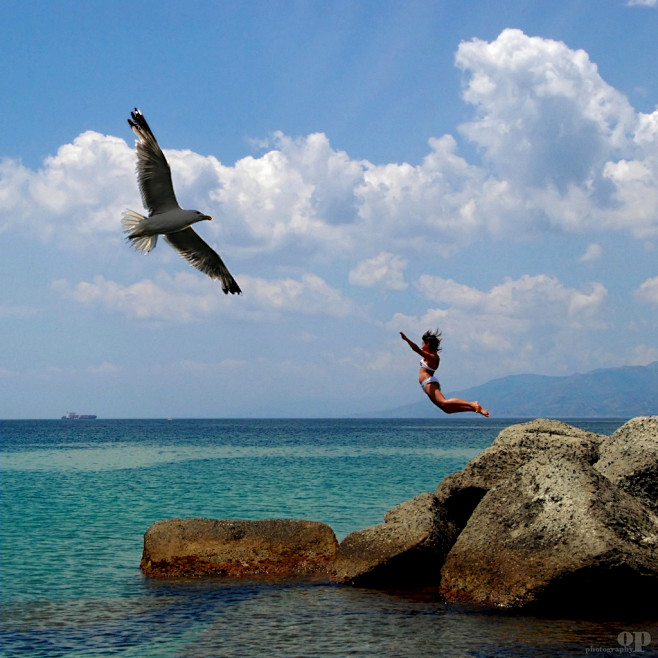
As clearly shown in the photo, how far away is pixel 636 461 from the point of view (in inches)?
537

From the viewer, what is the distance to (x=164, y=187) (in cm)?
1516

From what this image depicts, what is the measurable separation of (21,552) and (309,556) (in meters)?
8.25

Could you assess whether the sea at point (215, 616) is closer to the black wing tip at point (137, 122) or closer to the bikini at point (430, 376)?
the bikini at point (430, 376)

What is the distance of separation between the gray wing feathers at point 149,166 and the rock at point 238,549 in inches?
268

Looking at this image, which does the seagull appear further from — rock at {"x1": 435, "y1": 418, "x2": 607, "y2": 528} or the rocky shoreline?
rock at {"x1": 435, "y1": 418, "x2": 607, "y2": 528}

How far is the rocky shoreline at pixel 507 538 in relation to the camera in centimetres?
1160

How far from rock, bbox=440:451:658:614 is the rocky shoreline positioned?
0.02 m

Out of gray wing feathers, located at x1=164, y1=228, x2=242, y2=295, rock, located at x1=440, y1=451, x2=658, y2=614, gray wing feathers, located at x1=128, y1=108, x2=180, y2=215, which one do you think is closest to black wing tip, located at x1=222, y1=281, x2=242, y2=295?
gray wing feathers, located at x1=164, y1=228, x2=242, y2=295

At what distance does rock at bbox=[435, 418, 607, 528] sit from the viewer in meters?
15.1

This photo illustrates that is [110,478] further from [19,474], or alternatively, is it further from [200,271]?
[200,271]

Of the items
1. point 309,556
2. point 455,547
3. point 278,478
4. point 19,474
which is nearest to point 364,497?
point 278,478

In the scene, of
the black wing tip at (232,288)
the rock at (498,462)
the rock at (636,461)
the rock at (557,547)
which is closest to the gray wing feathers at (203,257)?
the black wing tip at (232,288)

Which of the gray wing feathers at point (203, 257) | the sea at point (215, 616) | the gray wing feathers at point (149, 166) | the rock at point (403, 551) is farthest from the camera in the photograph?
the gray wing feathers at point (203, 257)

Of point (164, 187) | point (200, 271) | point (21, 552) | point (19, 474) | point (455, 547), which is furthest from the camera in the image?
point (19, 474)
